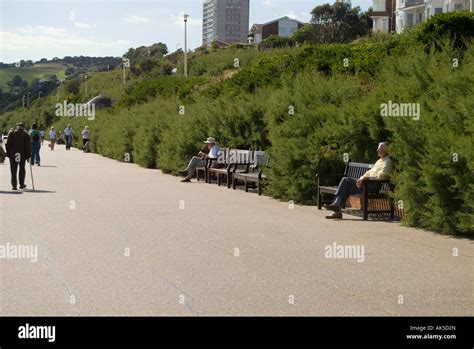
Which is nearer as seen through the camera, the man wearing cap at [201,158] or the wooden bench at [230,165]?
the wooden bench at [230,165]

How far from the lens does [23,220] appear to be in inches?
574

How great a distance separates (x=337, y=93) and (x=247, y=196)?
134 inches

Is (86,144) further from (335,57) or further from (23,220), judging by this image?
(23,220)

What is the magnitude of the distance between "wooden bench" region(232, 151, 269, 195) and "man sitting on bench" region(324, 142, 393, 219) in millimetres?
4824

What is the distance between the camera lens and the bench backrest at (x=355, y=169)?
15777 mm

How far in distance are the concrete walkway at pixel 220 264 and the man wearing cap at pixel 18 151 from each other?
14.0ft

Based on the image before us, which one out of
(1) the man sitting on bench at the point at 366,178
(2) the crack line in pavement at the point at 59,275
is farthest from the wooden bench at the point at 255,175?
(2) the crack line in pavement at the point at 59,275

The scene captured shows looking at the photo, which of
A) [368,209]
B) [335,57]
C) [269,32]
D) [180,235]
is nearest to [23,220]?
[180,235]

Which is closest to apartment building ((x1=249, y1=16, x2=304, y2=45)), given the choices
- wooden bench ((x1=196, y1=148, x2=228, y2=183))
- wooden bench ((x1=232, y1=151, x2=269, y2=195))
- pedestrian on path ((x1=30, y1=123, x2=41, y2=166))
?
pedestrian on path ((x1=30, y1=123, x2=41, y2=166))

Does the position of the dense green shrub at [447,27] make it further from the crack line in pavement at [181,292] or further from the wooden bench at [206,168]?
the crack line in pavement at [181,292]

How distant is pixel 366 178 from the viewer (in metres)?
14.6

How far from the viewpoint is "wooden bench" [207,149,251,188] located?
73.2 ft

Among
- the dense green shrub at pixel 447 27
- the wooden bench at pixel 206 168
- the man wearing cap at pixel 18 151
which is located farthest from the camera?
the dense green shrub at pixel 447 27

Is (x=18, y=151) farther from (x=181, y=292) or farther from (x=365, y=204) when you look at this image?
(x=181, y=292)
